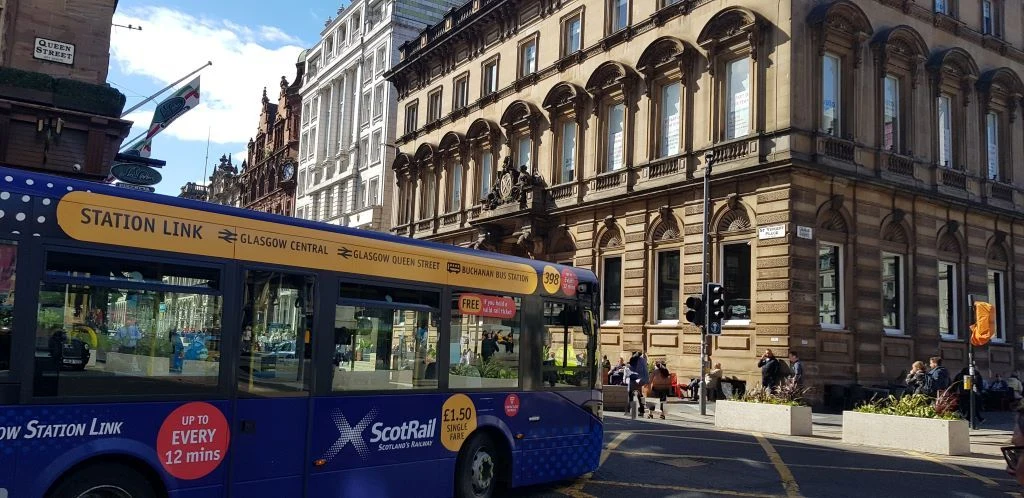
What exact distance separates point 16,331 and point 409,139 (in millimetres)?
40571

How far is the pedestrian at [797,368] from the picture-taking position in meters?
21.2

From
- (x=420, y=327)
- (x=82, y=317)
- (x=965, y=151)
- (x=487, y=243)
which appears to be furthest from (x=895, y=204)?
(x=82, y=317)

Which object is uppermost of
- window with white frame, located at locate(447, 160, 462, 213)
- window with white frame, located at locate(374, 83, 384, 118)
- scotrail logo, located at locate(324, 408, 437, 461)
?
window with white frame, located at locate(374, 83, 384, 118)

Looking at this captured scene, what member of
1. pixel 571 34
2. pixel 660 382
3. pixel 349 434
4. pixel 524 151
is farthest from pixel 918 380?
pixel 524 151

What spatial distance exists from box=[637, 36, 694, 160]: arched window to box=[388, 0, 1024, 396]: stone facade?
74mm

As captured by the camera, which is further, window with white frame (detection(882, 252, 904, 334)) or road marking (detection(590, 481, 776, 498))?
window with white frame (detection(882, 252, 904, 334))

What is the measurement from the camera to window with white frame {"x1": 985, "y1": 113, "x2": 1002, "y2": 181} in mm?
29250

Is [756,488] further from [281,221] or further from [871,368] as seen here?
[871,368]

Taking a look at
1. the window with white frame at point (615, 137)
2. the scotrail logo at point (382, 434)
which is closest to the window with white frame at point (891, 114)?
the window with white frame at point (615, 137)

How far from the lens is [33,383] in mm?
5473

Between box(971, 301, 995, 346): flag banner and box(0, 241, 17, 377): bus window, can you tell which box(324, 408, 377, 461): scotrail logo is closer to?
box(0, 241, 17, 377): bus window

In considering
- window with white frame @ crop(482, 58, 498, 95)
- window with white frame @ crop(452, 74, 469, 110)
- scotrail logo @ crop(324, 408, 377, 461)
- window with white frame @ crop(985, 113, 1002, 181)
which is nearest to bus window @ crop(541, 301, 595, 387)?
scotrail logo @ crop(324, 408, 377, 461)

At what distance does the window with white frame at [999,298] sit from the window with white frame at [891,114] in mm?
6873

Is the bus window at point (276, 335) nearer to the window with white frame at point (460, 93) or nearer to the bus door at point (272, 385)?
the bus door at point (272, 385)
